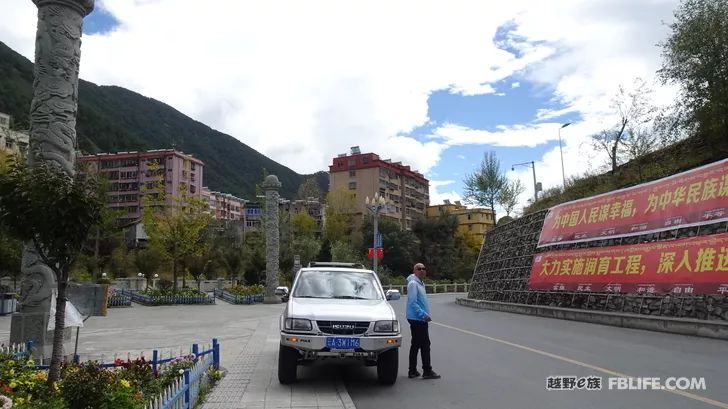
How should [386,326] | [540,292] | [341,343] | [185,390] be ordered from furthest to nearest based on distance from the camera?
[540,292] → [386,326] → [341,343] → [185,390]

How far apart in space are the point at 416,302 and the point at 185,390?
3832 millimetres

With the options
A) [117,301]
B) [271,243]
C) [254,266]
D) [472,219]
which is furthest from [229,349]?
[472,219]

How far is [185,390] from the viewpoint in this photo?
5.65 m

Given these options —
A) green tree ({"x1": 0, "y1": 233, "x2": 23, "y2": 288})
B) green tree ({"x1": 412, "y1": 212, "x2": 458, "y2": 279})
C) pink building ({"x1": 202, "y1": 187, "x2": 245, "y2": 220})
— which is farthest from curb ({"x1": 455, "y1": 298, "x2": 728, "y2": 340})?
pink building ({"x1": 202, "y1": 187, "x2": 245, "y2": 220})

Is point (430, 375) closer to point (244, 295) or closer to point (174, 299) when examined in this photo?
point (174, 299)

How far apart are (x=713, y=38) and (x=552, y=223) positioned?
11703 millimetres

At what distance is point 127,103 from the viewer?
183 m

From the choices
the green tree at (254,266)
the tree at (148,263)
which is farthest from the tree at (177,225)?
the tree at (148,263)

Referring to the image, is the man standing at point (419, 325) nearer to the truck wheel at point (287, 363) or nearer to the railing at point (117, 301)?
the truck wheel at point (287, 363)

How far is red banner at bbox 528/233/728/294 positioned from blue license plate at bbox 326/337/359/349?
32.8 feet

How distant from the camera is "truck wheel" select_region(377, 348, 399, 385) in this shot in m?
7.62

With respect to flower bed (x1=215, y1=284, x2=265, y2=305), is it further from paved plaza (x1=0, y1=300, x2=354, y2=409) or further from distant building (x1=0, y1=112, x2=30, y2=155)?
distant building (x1=0, y1=112, x2=30, y2=155)

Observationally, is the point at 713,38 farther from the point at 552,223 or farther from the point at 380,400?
the point at 380,400

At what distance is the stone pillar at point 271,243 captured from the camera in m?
32.3
